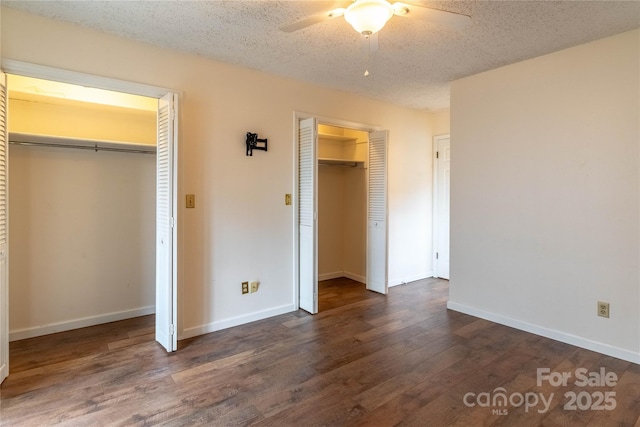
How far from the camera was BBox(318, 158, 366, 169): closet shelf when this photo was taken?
466cm

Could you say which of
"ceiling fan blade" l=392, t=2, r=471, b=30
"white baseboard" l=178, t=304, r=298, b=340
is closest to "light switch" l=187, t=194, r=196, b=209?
"white baseboard" l=178, t=304, r=298, b=340

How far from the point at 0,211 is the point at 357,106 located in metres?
3.48

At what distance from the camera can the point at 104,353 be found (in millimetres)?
2734

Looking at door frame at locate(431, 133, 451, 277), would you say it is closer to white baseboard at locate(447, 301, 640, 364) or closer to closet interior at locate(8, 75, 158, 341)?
white baseboard at locate(447, 301, 640, 364)

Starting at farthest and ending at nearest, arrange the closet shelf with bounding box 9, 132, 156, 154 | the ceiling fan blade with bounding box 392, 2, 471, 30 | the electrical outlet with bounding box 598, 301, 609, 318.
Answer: the closet shelf with bounding box 9, 132, 156, 154 < the electrical outlet with bounding box 598, 301, 609, 318 < the ceiling fan blade with bounding box 392, 2, 471, 30

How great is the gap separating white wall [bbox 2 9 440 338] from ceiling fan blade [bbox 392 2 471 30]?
1.81 m

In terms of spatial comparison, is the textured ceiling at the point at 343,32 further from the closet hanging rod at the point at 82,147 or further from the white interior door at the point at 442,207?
the white interior door at the point at 442,207

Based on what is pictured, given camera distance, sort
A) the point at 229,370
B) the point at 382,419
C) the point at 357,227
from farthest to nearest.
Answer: the point at 357,227 < the point at 229,370 < the point at 382,419

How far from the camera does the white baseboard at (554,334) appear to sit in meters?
2.64

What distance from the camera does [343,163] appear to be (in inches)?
192

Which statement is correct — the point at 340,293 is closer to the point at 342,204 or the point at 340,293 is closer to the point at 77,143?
the point at 342,204

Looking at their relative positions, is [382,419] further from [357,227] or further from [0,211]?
[357,227]

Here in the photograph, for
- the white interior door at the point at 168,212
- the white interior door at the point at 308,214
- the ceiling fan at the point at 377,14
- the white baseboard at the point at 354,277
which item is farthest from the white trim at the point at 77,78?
the white baseboard at the point at 354,277

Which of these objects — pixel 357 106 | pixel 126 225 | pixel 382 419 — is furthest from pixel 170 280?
pixel 357 106
